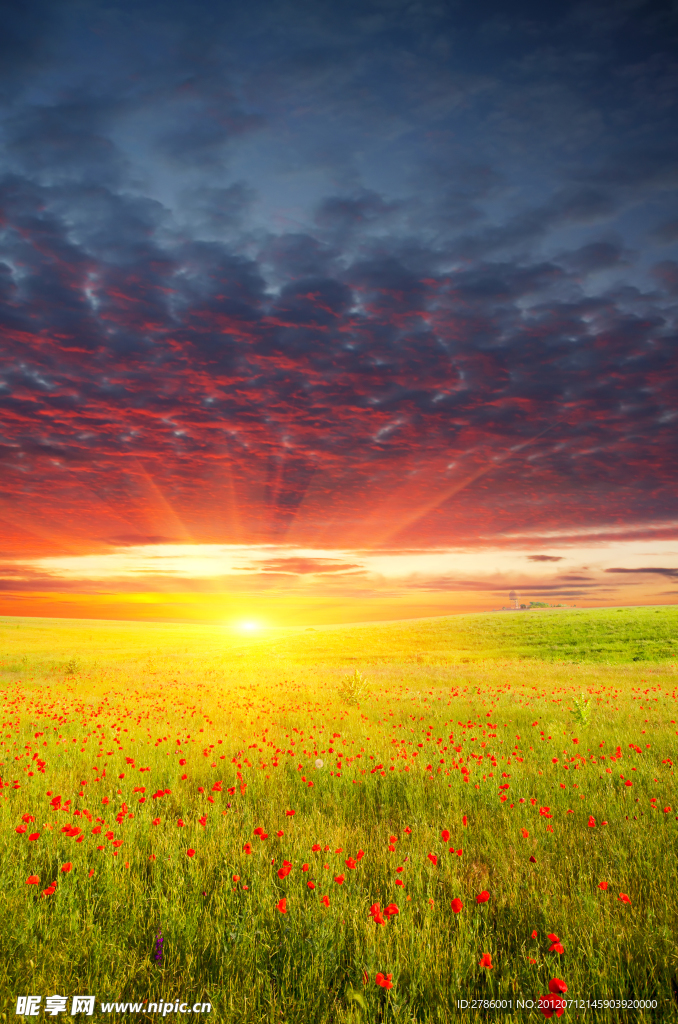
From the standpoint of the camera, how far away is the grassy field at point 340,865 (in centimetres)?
308

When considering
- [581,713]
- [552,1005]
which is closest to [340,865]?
[552,1005]

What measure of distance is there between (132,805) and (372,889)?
140 inches

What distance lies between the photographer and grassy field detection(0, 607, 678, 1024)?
3082mm

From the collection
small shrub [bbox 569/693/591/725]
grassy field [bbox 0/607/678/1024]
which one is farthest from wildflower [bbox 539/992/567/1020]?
small shrub [bbox 569/693/591/725]

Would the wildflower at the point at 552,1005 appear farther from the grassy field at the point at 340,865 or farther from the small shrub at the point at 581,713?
the small shrub at the point at 581,713

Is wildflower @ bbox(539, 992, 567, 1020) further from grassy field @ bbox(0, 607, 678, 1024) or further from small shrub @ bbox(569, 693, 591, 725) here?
small shrub @ bbox(569, 693, 591, 725)

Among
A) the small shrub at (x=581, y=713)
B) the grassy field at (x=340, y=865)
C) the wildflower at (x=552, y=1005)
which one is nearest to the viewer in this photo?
the wildflower at (x=552, y=1005)

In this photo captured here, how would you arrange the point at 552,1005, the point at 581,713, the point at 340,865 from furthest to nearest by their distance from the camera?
1. the point at 581,713
2. the point at 340,865
3. the point at 552,1005

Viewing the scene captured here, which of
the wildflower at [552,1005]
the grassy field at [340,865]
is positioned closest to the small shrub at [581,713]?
the grassy field at [340,865]

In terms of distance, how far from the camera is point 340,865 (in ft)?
14.6

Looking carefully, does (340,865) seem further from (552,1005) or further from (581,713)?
(581,713)

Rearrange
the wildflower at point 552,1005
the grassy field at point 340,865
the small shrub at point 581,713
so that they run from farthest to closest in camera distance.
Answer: the small shrub at point 581,713
the grassy field at point 340,865
the wildflower at point 552,1005

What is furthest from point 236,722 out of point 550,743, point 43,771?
point 550,743

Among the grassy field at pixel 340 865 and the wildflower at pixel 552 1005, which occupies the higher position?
the wildflower at pixel 552 1005
